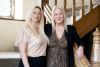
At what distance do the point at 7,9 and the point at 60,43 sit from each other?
3.81 metres

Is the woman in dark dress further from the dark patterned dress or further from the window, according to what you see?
the window

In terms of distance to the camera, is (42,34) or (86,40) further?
(86,40)

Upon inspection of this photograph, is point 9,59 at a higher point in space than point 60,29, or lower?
lower

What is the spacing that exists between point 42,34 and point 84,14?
130cm

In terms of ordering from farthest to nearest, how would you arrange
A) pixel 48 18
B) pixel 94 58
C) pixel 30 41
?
1. pixel 48 18
2. pixel 30 41
3. pixel 94 58

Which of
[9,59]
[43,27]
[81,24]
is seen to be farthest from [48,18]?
[43,27]

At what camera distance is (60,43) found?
2.35 meters

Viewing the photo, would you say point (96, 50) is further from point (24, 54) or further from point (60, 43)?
point (24, 54)

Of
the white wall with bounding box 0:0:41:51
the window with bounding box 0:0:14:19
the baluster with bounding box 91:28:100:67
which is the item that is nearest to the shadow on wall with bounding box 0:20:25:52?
the white wall with bounding box 0:0:41:51

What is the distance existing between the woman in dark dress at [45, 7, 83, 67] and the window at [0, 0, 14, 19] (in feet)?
12.0

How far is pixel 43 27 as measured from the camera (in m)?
2.43

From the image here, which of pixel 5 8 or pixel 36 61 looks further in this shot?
pixel 5 8

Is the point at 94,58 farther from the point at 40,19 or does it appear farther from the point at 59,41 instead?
the point at 40,19

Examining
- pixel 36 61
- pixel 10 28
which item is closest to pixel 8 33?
pixel 10 28
